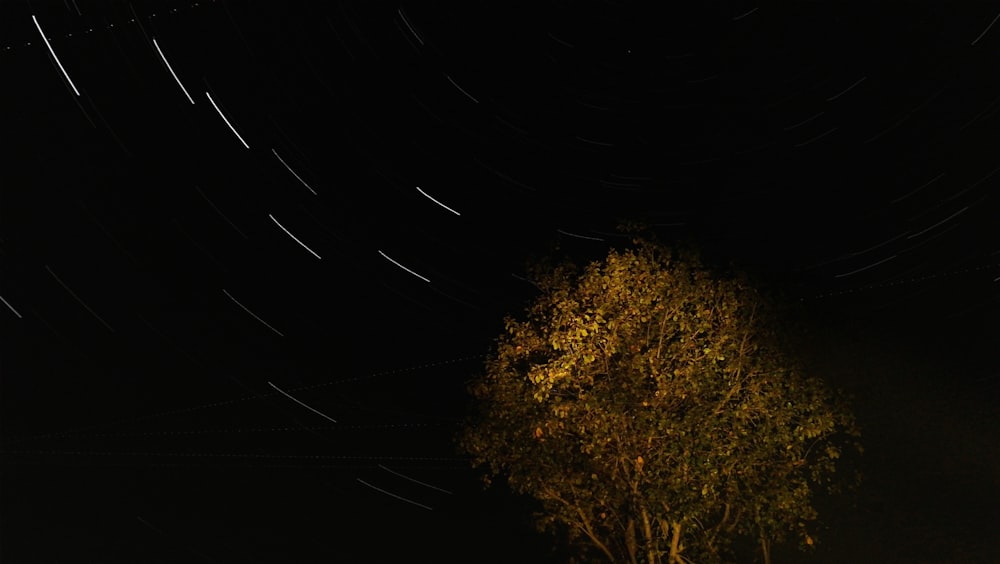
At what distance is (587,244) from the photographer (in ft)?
59.4

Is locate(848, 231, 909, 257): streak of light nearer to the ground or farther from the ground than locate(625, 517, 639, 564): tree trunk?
farther from the ground

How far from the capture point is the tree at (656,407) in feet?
33.7

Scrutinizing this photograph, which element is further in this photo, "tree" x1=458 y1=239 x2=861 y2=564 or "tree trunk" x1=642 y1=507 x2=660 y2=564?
"tree trunk" x1=642 y1=507 x2=660 y2=564

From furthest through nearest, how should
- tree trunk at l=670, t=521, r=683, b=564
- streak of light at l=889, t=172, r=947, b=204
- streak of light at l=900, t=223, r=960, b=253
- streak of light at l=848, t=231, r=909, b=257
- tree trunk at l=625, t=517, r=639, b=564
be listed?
streak of light at l=889, t=172, r=947, b=204, streak of light at l=848, t=231, r=909, b=257, streak of light at l=900, t=223, r=960, b=253, tree trunk at l=625, t=517, r=639, b=564, tree trunk at l=670, t=521, r=683, b=564

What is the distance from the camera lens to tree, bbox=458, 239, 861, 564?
1027cm

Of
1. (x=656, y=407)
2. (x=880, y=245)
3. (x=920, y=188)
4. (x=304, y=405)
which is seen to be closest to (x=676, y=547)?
(x=656, y=407)

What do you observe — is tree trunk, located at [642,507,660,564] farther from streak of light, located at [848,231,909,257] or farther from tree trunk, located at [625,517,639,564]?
streak of light, located at [848,231,909,257]

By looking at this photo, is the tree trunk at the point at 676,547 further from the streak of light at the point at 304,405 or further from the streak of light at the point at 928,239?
the streak of light at the point at 304,405

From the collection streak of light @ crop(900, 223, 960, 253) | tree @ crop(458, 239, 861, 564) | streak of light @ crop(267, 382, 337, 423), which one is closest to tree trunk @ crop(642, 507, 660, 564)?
tree @ crop(458, 239, 861, 564)

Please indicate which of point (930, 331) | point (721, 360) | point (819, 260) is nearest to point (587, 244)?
point (819, 260)

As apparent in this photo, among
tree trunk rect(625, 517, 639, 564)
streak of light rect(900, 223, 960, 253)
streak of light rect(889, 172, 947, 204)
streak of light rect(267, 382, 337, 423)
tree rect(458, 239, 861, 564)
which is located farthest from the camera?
streak of light rect(267, 382, 337, 423)

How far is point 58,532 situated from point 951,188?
18.3 m

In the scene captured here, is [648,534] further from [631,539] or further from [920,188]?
[920,188]

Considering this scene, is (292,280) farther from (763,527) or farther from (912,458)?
(763,527)
